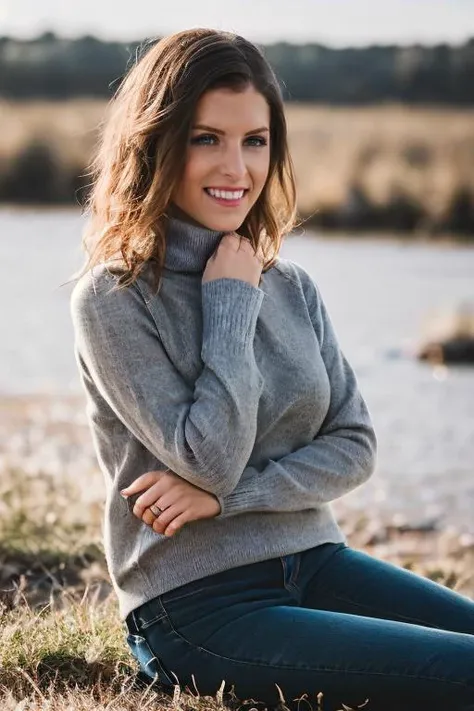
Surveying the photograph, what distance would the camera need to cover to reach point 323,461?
122 inches

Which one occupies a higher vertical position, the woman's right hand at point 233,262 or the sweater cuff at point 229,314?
the woman's right hand at point 233,262

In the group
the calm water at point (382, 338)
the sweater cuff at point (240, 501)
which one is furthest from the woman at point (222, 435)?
the calm water at point (382, 338)

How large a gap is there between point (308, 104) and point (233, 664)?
1457 inches

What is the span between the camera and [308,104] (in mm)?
38625

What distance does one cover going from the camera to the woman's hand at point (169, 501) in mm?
2850

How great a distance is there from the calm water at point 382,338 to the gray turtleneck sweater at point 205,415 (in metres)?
1.95

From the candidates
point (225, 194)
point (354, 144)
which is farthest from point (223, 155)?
point (354, 144)

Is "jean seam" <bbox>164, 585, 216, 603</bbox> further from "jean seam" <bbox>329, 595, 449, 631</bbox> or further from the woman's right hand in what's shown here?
the woman's right hand

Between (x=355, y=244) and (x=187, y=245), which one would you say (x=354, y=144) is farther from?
(x=187, y=245)

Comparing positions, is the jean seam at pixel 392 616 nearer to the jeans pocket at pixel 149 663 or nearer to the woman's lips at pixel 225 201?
the jeans pocket at pixel 149 663

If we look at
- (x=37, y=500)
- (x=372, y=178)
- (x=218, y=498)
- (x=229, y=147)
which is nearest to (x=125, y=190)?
(x=229, y=147)

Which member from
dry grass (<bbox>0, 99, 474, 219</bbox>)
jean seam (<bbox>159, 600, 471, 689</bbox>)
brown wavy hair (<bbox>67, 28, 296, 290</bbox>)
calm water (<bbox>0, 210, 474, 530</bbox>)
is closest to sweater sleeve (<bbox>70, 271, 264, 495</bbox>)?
brown wavy hair (<bbox>67, 28, 296, 290</bbox>)

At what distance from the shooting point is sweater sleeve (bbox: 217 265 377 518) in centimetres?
293

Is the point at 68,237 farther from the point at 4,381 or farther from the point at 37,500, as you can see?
the point at 37,500
